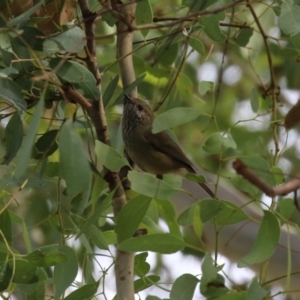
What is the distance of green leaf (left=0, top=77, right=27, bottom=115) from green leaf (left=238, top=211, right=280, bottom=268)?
2.01 feet

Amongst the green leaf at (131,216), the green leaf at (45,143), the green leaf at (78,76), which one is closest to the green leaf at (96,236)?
the green leaf at (131,216)

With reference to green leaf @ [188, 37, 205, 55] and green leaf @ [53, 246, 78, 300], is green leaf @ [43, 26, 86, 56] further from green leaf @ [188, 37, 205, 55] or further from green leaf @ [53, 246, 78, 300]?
green leaf @ [188, 37, 205, 55]

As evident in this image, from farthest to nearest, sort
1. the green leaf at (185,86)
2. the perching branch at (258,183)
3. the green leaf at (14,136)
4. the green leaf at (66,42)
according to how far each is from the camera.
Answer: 1. the green leaf at (185,86)
2. the green leaf at (14,136)
3. the green leaf at (66,42)
4. the perching branch at (258,183)

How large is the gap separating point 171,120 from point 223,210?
0.25m

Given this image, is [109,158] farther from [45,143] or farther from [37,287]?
[37,287]

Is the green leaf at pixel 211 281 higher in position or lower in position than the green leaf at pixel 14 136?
lower

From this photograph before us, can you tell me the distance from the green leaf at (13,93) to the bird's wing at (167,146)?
3.85 ft

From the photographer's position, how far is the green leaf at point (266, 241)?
60.8 inches

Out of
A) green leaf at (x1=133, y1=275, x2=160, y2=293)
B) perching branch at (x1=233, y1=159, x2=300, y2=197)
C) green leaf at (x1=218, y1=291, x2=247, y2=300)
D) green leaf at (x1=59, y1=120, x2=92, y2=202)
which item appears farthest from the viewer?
green leaf at (x1=133, y1=275, x2=160, y2=293)

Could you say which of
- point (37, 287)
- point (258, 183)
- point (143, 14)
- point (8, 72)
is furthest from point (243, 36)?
point (258, 183)

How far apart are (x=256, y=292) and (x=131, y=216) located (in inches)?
15.5

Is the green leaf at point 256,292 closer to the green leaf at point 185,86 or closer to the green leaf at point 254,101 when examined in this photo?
the green leaf at point 254,101

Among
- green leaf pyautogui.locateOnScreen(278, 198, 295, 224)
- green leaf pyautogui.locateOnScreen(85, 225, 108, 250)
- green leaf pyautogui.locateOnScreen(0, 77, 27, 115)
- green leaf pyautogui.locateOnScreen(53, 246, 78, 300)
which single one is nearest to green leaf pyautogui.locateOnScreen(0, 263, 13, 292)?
green leaf pyautogui.locateOnScreen(53, 246, 78, 300)

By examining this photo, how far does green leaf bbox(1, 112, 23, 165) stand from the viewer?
1.77 metres
